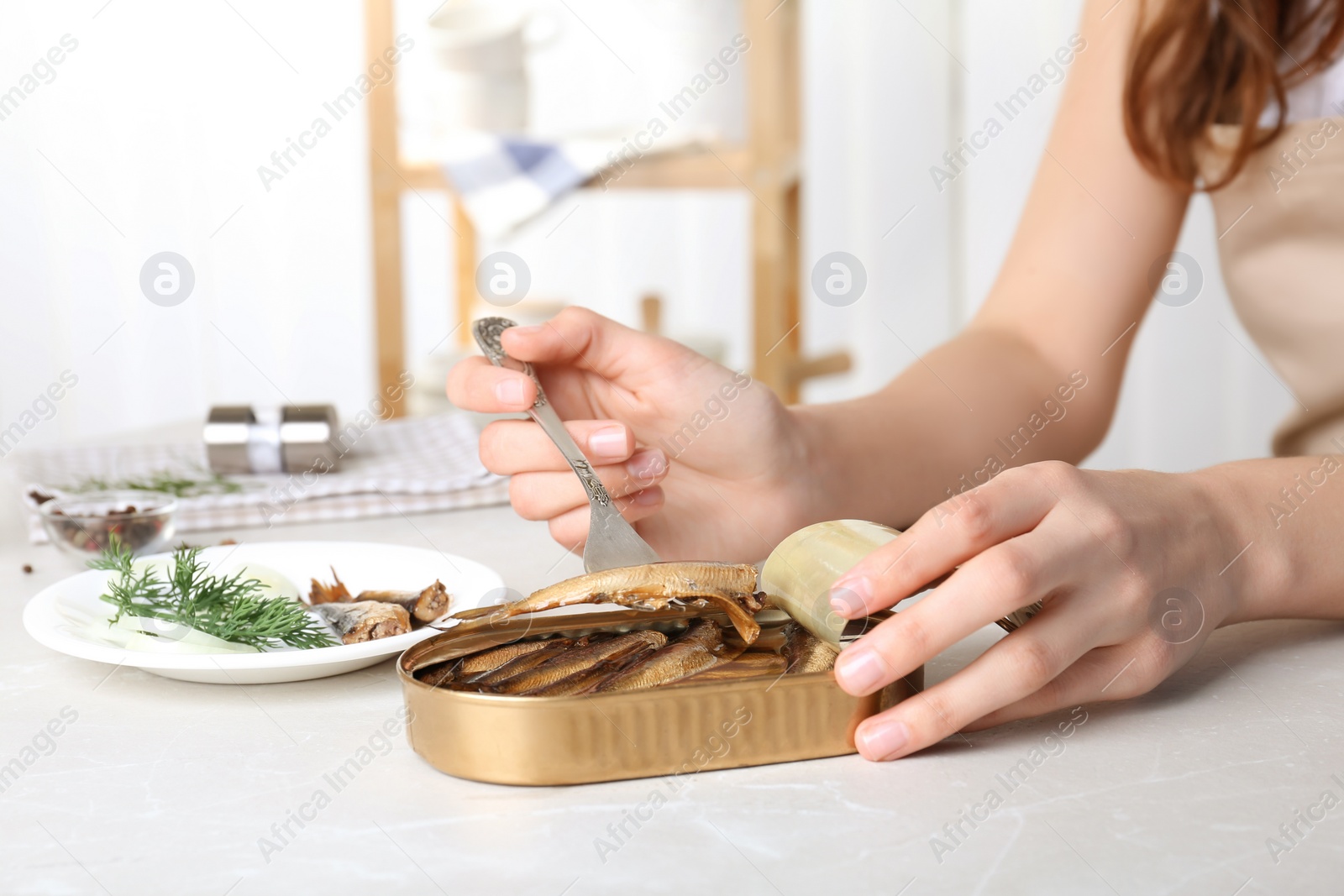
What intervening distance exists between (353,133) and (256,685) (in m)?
2.37

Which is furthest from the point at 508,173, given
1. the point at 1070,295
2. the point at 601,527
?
the point at 601,527

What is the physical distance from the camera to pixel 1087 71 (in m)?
1.03

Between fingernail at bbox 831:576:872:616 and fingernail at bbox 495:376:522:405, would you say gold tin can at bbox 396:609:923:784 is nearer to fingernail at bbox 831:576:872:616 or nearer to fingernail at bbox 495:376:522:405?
fingernail at bbox 831:576:872:616

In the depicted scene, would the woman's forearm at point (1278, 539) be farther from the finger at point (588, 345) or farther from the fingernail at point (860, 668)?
the finger at point (588, 345)

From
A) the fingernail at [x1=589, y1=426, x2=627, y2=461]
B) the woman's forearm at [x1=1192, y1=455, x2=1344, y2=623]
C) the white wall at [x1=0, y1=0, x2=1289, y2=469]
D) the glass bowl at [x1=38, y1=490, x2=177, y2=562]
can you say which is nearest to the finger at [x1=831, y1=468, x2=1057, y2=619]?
the woman's forearm at [x1=1192, y1=455, x2=1344, y2=623]

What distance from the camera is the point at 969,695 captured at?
461mm

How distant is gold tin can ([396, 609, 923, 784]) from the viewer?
1.39ft

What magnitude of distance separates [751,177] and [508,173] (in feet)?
1.55

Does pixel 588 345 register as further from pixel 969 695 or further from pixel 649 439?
pixel 969 695

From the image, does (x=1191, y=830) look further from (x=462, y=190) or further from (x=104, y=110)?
(x=104, y=110)

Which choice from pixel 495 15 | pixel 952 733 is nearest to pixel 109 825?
pixel 952 733

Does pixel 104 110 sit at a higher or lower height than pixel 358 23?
lower

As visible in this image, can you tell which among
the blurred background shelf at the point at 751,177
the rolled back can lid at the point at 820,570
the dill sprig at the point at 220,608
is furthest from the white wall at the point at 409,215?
the rolled back can lid at the point at 820,570

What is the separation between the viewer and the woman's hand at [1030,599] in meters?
0.45
